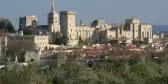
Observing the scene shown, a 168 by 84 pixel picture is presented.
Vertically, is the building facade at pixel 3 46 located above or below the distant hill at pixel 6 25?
below

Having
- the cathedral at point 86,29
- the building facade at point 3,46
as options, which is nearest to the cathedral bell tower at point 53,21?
the cathedral at point 86,29

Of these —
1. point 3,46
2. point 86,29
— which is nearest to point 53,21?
point 86,29

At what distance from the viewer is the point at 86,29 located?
5025 centimetres

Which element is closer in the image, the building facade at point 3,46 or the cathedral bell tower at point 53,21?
the building facade at point 3,46

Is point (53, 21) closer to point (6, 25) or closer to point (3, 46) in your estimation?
point (6, 25)

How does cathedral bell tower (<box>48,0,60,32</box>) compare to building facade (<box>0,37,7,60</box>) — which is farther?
cathedral bell tower (<box>48,0,60,32</box>)

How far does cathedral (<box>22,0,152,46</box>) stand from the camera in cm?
4712

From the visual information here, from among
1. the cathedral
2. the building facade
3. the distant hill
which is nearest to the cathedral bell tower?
the cathedral

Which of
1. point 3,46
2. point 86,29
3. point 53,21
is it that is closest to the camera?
point 3,46

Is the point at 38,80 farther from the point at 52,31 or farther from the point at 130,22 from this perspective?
the point at 130,22

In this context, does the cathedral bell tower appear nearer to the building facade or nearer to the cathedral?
the cathedral

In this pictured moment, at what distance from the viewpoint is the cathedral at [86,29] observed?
155ft

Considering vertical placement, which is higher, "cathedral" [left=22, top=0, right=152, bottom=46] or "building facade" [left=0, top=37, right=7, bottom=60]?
"cathedral" [left=22, top=0, right=152, bottom=46]

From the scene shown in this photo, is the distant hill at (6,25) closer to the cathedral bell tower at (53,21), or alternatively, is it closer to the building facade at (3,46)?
the cathedral bell tower at (53,21)
